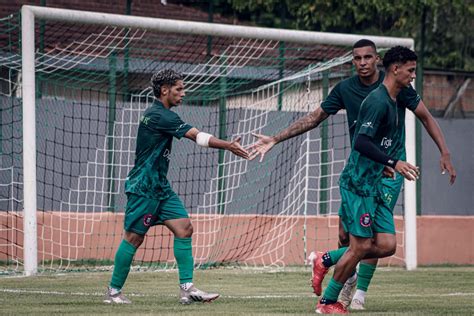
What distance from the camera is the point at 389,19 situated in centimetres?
2636

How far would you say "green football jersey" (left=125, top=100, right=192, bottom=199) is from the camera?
33.3ft

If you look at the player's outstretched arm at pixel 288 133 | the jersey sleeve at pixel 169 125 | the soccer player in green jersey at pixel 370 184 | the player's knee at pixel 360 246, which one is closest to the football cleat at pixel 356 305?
the soccer player in green jersey at pixel 370 184

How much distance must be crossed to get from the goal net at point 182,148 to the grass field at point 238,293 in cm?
162

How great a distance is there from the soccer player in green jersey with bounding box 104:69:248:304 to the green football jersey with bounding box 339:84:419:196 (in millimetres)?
1570

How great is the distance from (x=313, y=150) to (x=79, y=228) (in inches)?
146

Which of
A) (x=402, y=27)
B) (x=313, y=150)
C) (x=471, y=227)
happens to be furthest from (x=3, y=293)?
(x=402, y=27)

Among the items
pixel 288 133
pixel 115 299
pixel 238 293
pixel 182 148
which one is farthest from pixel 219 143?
pixel 182 148

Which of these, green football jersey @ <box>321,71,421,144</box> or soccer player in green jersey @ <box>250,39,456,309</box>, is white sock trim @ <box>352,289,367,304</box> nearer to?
soccer player in green jersey @ <box>250,39,456,309</box>

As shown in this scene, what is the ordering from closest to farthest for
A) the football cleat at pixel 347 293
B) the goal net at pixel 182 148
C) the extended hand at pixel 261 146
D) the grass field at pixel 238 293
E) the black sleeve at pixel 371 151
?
the black sleeve at pixel 371 151 → the grass field at pixel 238 293 → the extended hand at pixel 261 146 → the football cleat at pixel 347 293 → the goal net at pixel 182 148

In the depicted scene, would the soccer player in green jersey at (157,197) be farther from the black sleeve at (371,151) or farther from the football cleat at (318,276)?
the black sleeve at (371,151)

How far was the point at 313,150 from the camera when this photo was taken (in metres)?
17.7

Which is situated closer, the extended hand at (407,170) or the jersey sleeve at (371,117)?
the extended hand at (407,170)

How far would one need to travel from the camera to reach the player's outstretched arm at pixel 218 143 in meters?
9.70

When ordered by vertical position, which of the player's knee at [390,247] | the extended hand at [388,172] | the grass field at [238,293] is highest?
the extended hand at [388,172]
